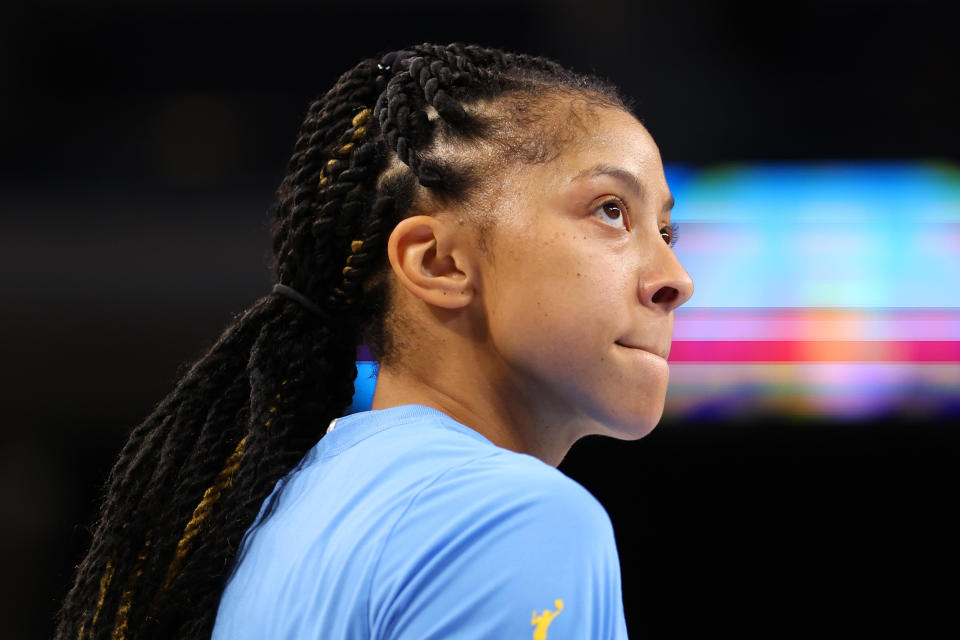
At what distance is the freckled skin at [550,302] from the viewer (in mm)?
890

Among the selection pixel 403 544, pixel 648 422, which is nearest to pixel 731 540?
pixel 648 422

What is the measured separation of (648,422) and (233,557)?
0.39 m

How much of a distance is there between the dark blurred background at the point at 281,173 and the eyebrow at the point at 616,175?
134 centimetres

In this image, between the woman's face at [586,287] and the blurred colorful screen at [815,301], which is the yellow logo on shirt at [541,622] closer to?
the woman's face at [586,287]

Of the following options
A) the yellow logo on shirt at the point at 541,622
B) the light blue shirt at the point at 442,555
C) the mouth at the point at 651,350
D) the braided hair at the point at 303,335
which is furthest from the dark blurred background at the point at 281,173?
the yellow logo on shirt at the point at 541,622

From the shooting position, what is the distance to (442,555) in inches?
25.9

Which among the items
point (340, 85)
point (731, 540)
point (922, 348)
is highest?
point (922, 348)

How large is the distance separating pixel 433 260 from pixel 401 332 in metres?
0.08

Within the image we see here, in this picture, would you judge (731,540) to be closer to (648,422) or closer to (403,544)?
(648,422)

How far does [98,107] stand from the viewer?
2254mm

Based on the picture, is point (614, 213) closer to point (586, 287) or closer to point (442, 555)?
point (586, 287)

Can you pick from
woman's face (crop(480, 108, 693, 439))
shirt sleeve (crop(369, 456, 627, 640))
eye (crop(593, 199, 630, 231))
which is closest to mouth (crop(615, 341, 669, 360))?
woman's face (crop(480, 108, 693, 439))

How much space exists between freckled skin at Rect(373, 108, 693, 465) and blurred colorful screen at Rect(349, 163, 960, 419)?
1.22 metres

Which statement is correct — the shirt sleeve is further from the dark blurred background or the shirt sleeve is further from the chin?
the dark blurred background
